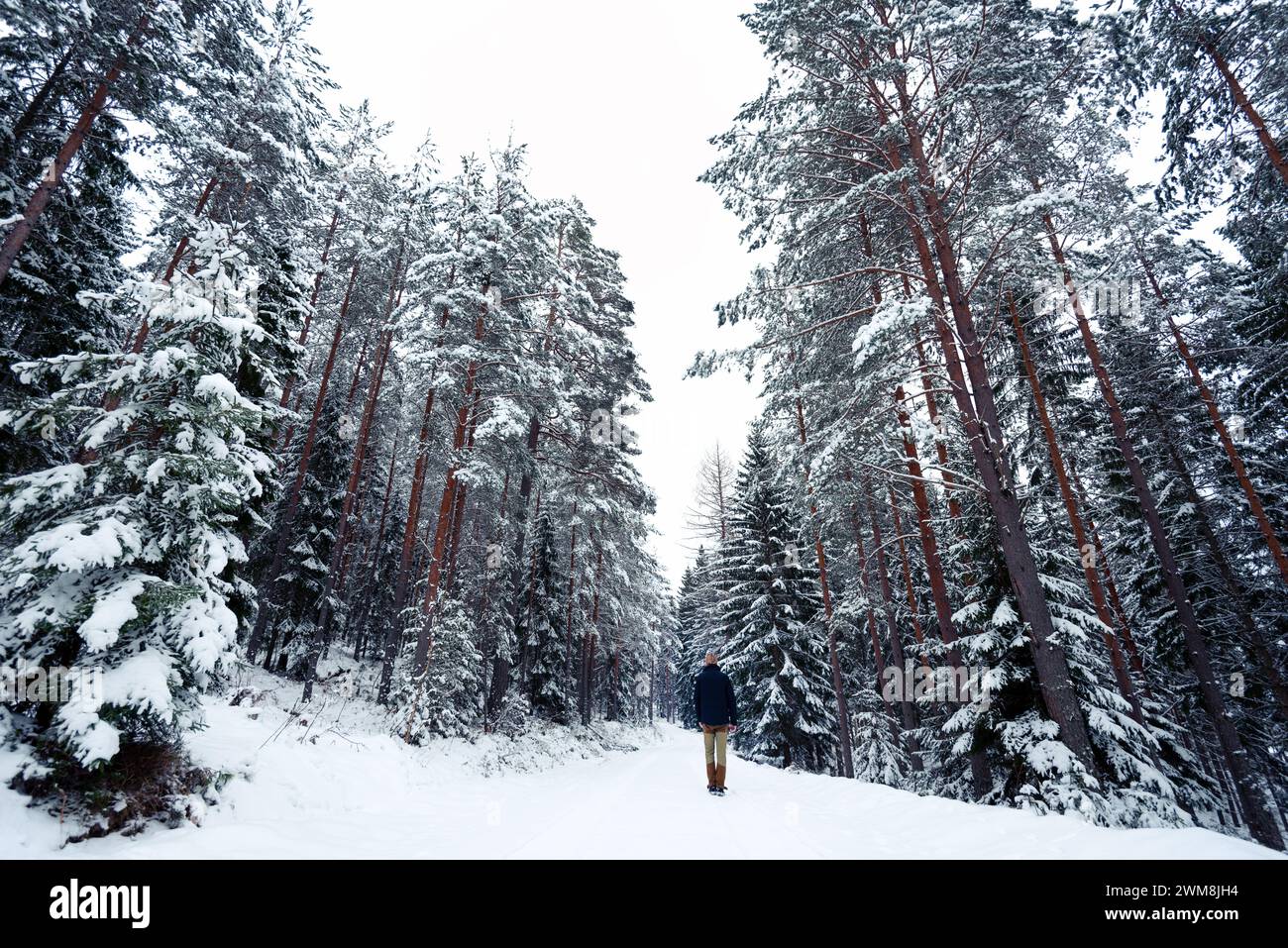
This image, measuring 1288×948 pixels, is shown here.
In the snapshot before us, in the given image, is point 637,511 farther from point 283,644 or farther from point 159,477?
point 283,644

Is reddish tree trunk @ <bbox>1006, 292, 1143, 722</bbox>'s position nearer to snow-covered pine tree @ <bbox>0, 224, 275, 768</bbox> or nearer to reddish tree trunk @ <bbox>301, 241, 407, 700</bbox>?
snow-covered pine tree @ <bbox>0, 224, 275, 768</bbox>

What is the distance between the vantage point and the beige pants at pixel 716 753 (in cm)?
795

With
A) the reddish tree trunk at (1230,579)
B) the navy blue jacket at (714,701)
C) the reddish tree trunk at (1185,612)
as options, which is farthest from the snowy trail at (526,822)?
the reddish tree trunk at (1230,579)

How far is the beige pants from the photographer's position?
7953 mm

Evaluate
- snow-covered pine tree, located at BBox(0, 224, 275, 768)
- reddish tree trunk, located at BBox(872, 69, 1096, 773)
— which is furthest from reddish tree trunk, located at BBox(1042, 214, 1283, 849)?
snow-covered pine tree, located at BBox(0, 224, 275, 768)

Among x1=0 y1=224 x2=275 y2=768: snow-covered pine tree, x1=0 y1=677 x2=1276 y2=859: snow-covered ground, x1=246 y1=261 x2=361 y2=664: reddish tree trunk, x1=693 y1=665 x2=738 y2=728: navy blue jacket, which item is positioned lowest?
x1=0 y1=677 x2=1276 y2=859: snow-covered ground

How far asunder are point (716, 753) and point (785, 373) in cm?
925

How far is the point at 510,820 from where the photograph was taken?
625cm

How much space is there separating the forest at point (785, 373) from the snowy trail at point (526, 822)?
84 centimetres

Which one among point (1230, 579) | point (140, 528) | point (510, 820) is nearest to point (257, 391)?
point (140, 528)

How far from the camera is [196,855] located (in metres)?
3.60

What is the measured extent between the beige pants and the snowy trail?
0.36 metres
